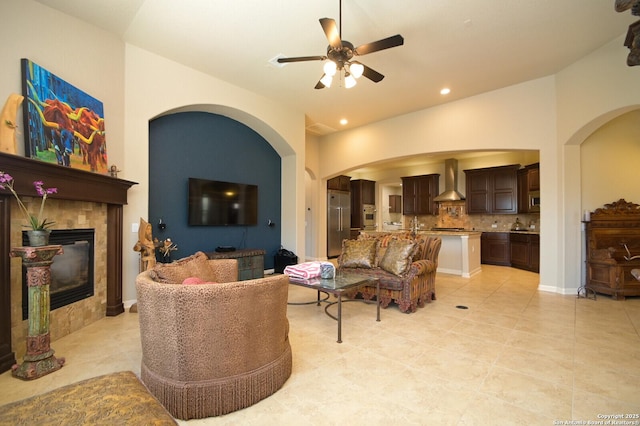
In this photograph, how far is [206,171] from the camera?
5266 mm

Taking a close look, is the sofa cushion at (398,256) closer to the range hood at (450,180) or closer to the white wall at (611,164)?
the white wall at (611,164)

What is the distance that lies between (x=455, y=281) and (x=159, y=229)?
5360mm

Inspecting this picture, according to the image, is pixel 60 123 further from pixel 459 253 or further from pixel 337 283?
pixel 459 253

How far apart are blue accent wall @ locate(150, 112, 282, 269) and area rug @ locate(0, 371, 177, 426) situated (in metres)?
3.72

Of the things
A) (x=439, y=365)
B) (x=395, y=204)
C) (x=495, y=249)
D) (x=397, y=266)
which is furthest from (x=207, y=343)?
(x=395, y=204)

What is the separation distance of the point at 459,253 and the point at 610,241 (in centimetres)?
233

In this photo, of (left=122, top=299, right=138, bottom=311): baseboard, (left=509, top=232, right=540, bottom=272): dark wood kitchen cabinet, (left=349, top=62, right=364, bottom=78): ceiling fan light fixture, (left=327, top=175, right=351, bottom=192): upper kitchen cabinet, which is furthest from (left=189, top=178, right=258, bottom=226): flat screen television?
(left=509, top=232, right=540, bottom=272): dark wood kitchen cabinet

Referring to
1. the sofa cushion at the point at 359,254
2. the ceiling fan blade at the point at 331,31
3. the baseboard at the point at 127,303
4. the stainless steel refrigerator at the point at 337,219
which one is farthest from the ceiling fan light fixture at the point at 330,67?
the stainless steel refrigerator at the point at 337,219

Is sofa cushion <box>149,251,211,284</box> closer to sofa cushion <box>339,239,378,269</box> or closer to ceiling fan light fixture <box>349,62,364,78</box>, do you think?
sofa cushion <box>339,239,378,269</box>

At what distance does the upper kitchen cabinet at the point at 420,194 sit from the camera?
8922 millimetres

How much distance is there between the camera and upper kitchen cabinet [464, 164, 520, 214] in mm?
7465

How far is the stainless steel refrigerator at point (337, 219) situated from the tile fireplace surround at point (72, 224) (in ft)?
18.5

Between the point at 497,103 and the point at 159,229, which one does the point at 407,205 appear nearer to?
the point at 497,103

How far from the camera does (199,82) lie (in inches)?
184
